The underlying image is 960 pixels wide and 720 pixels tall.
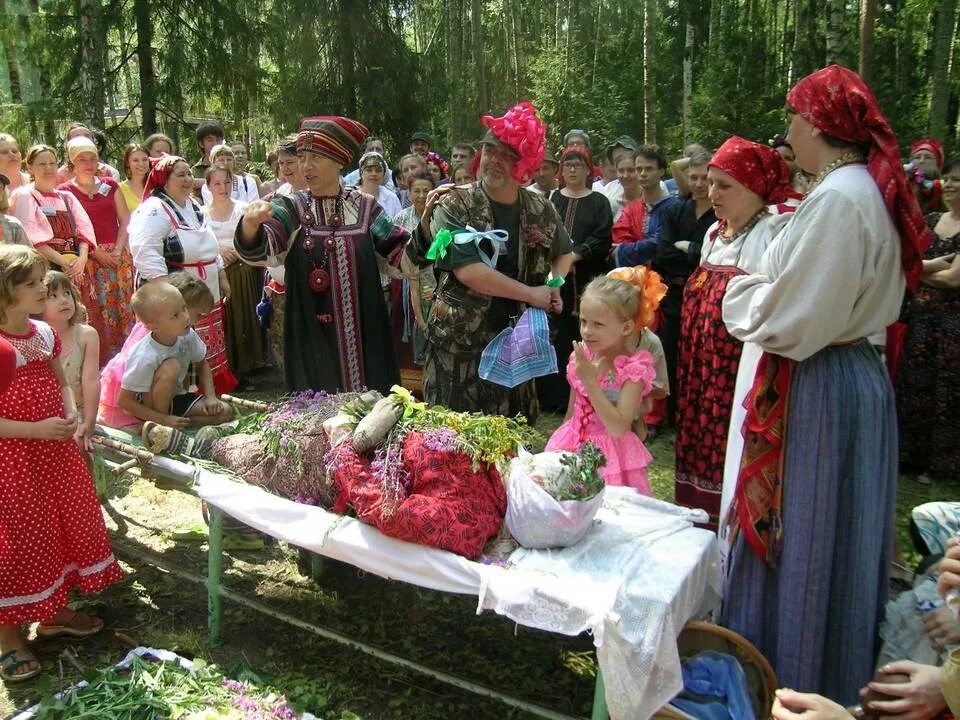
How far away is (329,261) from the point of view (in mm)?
3654

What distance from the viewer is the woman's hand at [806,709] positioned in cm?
181

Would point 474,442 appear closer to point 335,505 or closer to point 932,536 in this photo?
point 335,505

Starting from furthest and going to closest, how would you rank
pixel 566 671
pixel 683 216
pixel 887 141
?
pixel 683 216, pixel 566 671, pixel 887 141

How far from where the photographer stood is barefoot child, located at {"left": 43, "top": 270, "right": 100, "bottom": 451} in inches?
135

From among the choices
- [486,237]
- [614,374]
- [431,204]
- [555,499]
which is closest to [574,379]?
[614,374]

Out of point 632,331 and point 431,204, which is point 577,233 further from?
point 632,331

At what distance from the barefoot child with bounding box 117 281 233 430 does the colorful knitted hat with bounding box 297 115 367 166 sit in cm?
95

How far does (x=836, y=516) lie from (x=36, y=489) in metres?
2.96

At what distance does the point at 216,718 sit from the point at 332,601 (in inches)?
40.7

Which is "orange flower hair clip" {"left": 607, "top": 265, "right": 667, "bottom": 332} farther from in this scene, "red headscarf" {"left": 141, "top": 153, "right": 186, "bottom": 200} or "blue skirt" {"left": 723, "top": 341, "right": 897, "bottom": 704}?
"red headscarf" {"left": 141, "top": 153, "right": 186, "bottom": 200}

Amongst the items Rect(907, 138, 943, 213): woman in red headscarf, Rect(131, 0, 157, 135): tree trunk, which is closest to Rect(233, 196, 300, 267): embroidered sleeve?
Rect(907, 138, 943, 213): woman in red headscarf

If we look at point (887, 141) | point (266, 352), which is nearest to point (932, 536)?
point (887, 141)

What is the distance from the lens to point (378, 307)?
376 cm

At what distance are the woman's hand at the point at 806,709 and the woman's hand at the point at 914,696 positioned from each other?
132 millimetres
